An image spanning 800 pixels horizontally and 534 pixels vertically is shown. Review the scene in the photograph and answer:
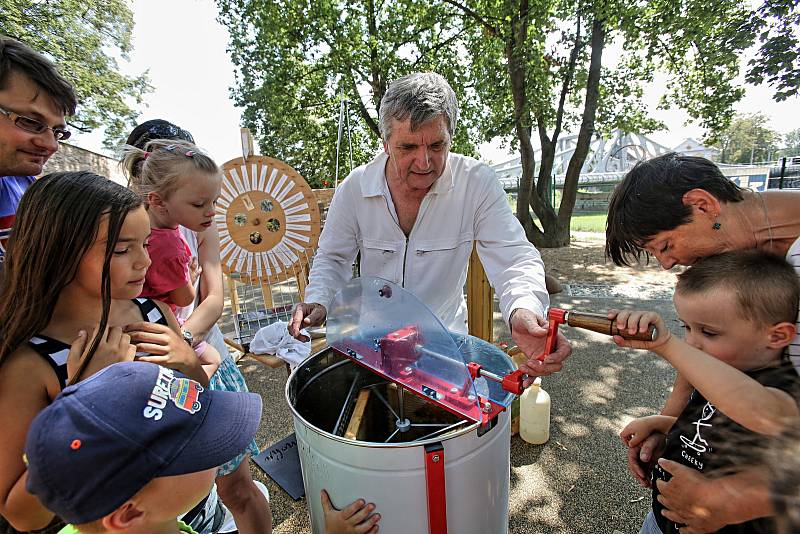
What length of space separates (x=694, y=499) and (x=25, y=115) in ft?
7.52

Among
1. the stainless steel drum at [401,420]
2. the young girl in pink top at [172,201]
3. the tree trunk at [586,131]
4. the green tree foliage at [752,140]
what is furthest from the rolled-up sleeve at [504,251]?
the green tree foliage at [752,140]

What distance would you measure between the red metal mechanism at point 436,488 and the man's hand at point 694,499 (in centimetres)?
61

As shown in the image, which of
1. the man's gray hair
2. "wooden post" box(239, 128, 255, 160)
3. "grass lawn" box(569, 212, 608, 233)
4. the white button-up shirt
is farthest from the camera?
"grass lawn" box(569, 212, 608, 233)

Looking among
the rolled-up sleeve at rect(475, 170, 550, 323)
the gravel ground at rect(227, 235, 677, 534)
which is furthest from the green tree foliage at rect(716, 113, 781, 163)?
the rolled-up sleeve at rect(475, 170, 550, 323)

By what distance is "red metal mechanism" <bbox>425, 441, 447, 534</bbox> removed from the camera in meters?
1.03

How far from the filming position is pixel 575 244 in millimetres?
9859

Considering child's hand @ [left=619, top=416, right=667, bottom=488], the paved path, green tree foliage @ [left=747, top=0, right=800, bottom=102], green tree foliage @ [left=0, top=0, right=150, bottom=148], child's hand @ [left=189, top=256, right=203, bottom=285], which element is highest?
green tree foliage @ [left=0, top=0, right=150, bottom=148]

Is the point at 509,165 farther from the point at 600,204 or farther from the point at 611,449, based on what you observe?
the point at 611,449

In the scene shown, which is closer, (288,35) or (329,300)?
(329,300)

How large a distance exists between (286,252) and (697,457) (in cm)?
360

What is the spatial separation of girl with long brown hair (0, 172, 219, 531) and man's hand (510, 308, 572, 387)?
41.6 inches

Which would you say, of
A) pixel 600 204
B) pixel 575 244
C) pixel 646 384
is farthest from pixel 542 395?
pixel 600 204

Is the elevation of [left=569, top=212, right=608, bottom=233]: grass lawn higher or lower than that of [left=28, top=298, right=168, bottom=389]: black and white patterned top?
lower

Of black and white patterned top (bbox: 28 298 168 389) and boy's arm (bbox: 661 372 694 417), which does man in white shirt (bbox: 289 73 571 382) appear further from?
black and white patterned top (bbox: 28 298 168 389)
